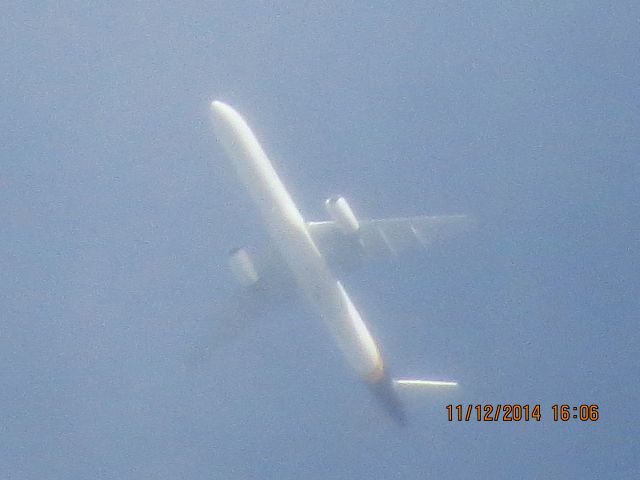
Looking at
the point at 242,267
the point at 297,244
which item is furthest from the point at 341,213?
the point at 242,267

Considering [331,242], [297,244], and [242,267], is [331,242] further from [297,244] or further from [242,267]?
[242,267]

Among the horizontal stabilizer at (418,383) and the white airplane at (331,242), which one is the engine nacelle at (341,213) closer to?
the white airplane at (331,242)

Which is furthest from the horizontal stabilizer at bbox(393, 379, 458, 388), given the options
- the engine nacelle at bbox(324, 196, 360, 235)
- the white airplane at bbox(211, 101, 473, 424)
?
the engine nacelle at bbox(324, 196, 360, 235)

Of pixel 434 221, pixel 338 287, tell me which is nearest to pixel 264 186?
pixel 338 287

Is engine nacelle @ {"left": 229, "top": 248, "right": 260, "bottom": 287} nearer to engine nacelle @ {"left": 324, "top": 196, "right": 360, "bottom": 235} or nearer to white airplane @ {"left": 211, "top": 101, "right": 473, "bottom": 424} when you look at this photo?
white airplane @ {"left": 211, "top": 101, "right": 473, "bottom": 424}

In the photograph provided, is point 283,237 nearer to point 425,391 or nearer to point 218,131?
point 218,131

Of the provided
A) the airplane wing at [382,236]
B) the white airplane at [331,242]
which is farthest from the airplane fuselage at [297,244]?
the airplane wing at [382,236]

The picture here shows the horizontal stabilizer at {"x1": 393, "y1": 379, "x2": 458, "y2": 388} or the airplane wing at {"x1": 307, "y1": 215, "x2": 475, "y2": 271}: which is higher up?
the airplane wing at {"x1": 307, "y1": 215, "x2": 475, "y2": 271}
